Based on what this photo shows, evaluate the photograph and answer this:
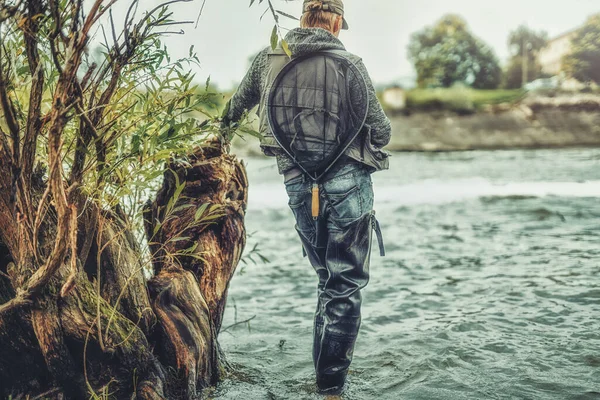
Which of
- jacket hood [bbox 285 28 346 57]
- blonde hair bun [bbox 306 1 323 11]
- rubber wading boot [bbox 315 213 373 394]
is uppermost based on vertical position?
blonde hair bun [bbox 306 1 323 11]

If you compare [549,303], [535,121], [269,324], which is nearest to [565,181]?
[549,303]

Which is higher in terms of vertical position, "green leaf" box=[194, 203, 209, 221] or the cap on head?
the cap on head

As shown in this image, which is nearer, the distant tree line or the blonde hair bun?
the blonde hair bun

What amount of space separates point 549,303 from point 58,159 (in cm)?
552

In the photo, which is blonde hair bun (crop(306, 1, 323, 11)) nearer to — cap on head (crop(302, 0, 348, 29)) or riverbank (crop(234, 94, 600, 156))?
cap on head (crop(302, 0, 348, 29))

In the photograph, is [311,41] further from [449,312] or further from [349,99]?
[449,312]

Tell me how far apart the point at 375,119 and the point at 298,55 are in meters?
0.63

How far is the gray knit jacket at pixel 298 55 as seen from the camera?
169 inches

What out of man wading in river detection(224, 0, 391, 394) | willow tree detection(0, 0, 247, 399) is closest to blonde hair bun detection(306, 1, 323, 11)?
man wading in river detection(224, 0, 391, 394)

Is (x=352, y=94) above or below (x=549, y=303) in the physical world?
above

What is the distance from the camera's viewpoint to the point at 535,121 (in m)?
53.3

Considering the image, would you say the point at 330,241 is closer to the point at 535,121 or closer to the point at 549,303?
the point at 549,303

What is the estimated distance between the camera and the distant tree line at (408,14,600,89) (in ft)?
226

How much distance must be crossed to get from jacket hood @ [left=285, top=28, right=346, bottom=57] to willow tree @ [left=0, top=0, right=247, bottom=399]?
63 cm
